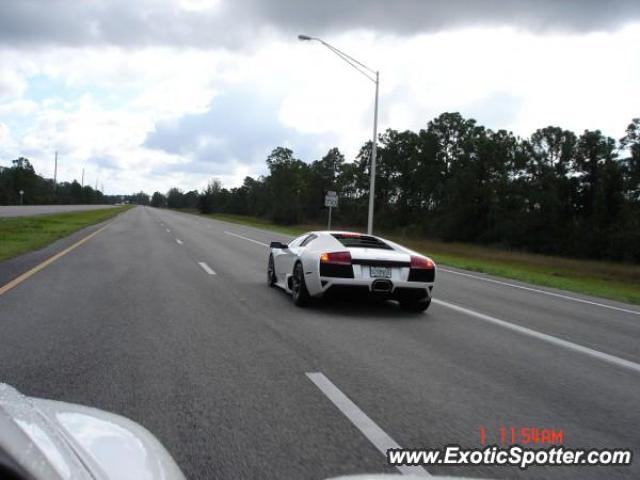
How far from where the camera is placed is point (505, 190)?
6894cm

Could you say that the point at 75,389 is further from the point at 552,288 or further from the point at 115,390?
the point at 552,288

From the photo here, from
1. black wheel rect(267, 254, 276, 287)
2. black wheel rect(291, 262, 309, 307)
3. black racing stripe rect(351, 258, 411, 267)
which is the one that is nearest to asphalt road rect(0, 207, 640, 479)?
black wheel rect(291, 262, 309, 307)

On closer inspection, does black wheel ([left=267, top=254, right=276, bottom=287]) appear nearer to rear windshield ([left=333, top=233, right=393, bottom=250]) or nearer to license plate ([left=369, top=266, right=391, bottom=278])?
rear windshield ([left=333, top=233, right=393, bottom=250])

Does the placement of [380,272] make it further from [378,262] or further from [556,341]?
[556,341]

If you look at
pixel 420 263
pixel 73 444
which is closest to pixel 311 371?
pixel 73 444

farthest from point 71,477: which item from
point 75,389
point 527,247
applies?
point 527,247

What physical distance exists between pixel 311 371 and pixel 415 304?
3.95 meters

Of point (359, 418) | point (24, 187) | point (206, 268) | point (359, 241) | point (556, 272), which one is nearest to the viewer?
point (359, 418)

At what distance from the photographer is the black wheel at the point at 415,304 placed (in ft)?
28.8

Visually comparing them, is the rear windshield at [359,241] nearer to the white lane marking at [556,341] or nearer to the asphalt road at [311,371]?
the asphalt road at [311,371]

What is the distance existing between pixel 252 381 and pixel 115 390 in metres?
1.09

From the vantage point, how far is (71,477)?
1.66 metres
